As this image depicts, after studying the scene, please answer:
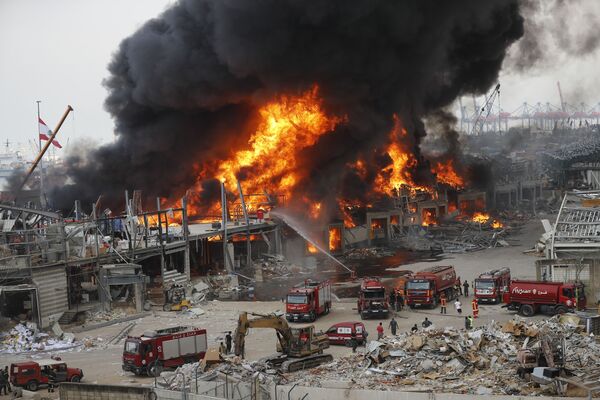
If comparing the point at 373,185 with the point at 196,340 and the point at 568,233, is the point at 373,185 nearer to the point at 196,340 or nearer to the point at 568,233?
the point at 568,233

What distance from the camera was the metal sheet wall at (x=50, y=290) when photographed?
34.1 m

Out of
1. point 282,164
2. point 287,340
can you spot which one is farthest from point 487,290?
point 282,164

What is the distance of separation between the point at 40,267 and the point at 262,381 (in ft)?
57.4

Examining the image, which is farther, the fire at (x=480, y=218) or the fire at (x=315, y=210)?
the fire at (x=480, y=218)

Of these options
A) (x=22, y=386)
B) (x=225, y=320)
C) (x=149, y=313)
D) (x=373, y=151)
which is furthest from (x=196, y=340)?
(x=373, y=151)

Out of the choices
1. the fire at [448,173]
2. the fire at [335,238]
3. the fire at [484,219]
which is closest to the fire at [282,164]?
the fire at [335,238]

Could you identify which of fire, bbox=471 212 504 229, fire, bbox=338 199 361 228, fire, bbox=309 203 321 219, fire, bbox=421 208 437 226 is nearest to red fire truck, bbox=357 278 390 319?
fire, bbox=309 203 321 219

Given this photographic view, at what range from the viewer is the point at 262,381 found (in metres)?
20.4

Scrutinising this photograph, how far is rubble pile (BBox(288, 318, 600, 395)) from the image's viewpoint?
19.2m

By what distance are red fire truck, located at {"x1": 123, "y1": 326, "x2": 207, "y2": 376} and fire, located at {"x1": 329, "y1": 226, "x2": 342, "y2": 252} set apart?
3370 centimetres

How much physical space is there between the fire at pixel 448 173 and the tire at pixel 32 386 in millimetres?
61572

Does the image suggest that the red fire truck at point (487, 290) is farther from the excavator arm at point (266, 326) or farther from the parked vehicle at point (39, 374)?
the parked vehicle at point (39, 374)

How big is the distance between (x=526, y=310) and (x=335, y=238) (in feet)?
96.1

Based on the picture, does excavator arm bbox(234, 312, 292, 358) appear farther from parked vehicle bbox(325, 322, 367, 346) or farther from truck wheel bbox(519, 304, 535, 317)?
truck wheel bbox(519, 304, 535, 317)
